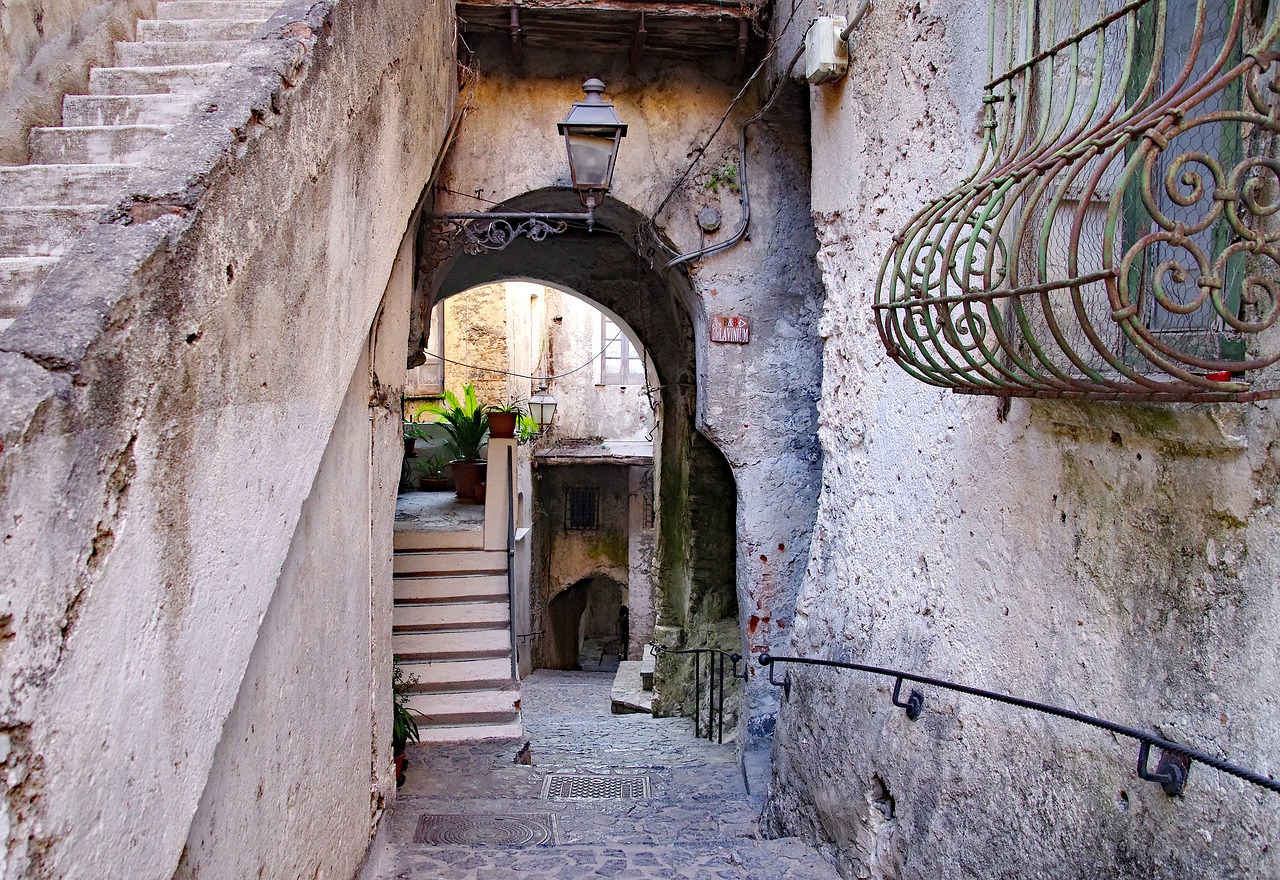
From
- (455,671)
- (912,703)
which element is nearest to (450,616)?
(455,671)

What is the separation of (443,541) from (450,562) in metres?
0.34

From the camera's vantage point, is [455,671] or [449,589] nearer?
[455,671]

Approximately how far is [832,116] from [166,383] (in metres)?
3.74

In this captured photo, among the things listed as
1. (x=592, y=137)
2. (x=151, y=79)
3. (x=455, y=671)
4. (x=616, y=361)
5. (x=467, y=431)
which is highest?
(x=592, y=137)

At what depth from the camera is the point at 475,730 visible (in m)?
6.61

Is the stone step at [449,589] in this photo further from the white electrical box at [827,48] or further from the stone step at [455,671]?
the white electrical box at [827,48]

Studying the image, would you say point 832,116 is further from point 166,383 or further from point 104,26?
point 166,383

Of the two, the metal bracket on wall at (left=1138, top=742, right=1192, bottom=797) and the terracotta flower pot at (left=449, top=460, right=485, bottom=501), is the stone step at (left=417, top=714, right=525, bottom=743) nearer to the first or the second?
the terracotta flower pot at (left=449, top=460, right=485, bottom=501)

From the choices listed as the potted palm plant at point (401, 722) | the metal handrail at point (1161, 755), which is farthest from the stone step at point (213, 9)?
the metal handrail at point (1161, 755)

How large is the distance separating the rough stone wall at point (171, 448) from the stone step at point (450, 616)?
443cm

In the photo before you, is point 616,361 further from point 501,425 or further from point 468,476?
point 501,425

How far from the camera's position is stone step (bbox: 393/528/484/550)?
28.1ft

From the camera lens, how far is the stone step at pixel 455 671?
698 centimetres

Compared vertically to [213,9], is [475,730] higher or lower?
lower
